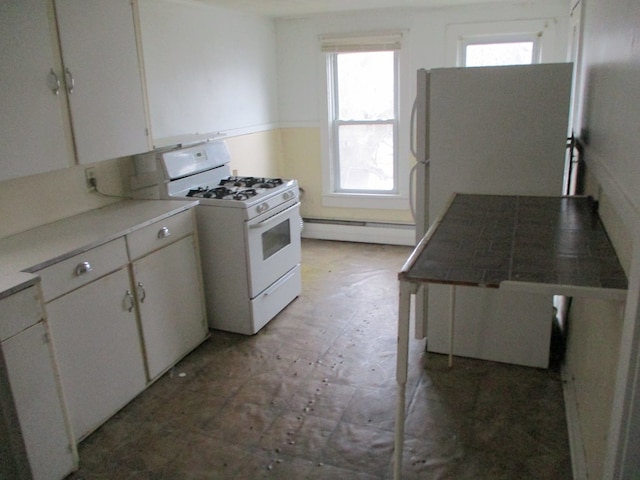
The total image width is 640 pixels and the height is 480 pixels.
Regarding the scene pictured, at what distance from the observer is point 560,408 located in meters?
2.52

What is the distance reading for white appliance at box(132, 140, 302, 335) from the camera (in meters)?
3.23

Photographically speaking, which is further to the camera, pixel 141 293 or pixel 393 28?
pixel 393 28

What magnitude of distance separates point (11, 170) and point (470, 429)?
2.39 m

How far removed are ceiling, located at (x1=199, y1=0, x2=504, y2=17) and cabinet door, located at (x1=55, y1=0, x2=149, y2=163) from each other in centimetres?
114

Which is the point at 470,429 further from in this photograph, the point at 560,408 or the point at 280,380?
the point at 280,380

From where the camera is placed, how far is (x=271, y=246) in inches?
140

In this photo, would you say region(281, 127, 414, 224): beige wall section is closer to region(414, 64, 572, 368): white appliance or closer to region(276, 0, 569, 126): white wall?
region(276, 0, 569, 126): white wall

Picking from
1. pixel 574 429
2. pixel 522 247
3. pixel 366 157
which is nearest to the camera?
pixel 522 247

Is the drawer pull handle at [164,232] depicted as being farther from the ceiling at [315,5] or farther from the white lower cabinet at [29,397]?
the ceiling at [315,5]

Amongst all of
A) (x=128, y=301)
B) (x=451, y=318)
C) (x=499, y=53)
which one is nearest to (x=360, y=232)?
(x=499, y=53)

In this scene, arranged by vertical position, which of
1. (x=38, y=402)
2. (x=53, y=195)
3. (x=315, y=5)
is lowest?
(x=38, y=402)

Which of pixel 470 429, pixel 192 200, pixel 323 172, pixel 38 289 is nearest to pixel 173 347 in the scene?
pixel 192 200

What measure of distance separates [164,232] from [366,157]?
9.01ft

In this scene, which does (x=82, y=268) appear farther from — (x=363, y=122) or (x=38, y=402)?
(x=363, y=122)
